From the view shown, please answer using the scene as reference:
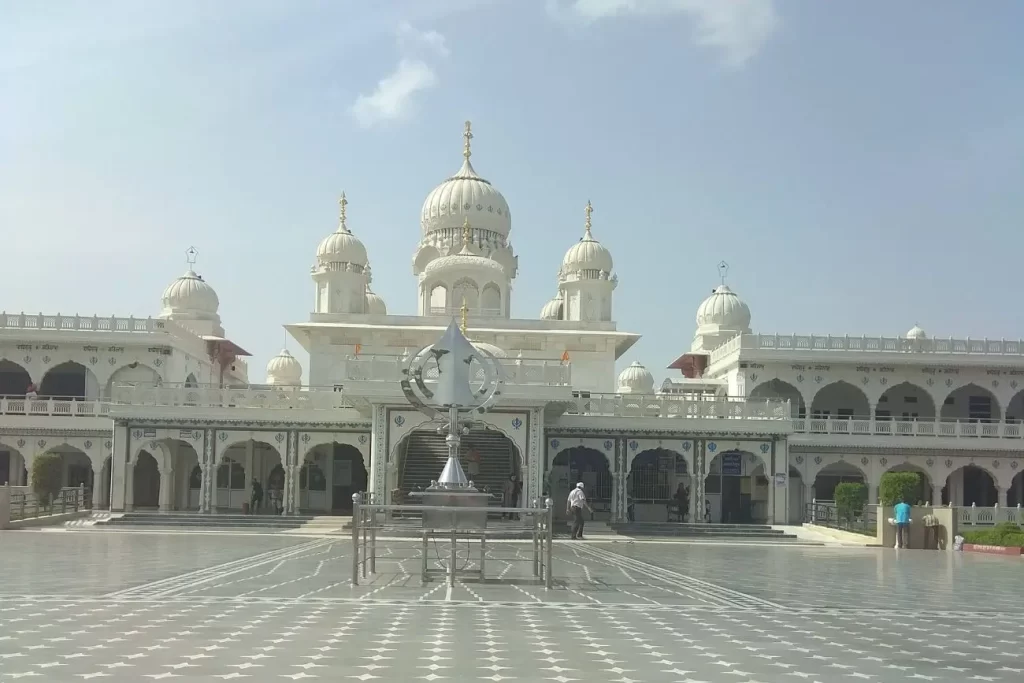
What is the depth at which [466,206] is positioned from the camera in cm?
4975

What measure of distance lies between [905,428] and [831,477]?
377cm

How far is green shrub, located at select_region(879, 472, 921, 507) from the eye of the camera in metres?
30.1

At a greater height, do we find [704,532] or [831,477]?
[831,477]

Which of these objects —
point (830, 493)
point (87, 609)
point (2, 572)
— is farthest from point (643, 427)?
point (87, 609)

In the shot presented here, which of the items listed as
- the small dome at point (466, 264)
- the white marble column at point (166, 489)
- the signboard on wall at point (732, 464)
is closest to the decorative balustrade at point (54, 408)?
the white marble column at point (166, 489)

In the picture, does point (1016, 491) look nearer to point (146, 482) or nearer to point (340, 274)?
point (340, 274)

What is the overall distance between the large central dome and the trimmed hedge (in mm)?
26396

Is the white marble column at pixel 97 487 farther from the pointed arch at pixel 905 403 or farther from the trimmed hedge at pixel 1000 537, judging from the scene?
the pointed arch at pixel 905 403

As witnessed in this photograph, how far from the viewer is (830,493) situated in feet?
148

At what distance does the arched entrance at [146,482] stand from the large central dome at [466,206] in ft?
52.4

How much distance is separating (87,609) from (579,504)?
1720cm

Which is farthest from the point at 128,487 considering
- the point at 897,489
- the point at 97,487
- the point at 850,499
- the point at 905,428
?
the point at 905,428

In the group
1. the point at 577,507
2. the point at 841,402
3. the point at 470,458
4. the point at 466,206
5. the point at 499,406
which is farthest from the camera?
the point at 466,206

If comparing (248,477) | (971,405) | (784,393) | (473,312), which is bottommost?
(248,477)
